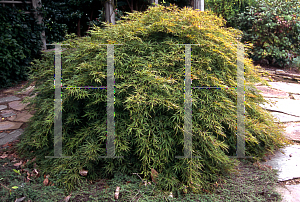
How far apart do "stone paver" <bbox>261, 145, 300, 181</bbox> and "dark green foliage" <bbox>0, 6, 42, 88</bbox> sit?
181 inches

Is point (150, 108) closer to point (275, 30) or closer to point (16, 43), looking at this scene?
point (16, 43)

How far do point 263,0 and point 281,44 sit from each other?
127cm

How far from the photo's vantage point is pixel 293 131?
2.79 m

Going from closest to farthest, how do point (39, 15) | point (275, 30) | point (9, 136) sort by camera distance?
1. point (9, 136)
2. point (39, 15)
3. point (275, 30)

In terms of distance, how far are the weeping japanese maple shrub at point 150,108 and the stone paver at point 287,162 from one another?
0.15 m

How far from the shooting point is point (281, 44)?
19.8 feet

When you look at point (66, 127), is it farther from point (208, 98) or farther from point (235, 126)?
point (235, 126)

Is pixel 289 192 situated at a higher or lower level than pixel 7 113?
lower

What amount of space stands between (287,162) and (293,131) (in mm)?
780

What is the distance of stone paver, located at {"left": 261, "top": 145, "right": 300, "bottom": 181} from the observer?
200cm

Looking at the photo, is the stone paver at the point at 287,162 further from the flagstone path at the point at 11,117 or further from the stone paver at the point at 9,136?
the stone paver at the point at 9,136

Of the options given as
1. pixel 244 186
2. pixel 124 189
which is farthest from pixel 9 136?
pixel 244 186

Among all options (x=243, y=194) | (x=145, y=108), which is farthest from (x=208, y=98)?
(x=243, y=194)

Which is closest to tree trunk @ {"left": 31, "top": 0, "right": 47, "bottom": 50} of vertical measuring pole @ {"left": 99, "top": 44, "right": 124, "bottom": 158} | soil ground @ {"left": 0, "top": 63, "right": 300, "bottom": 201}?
soil ground @ {"left": 0, "top": 63, "right": 300, "bottom": 201}
